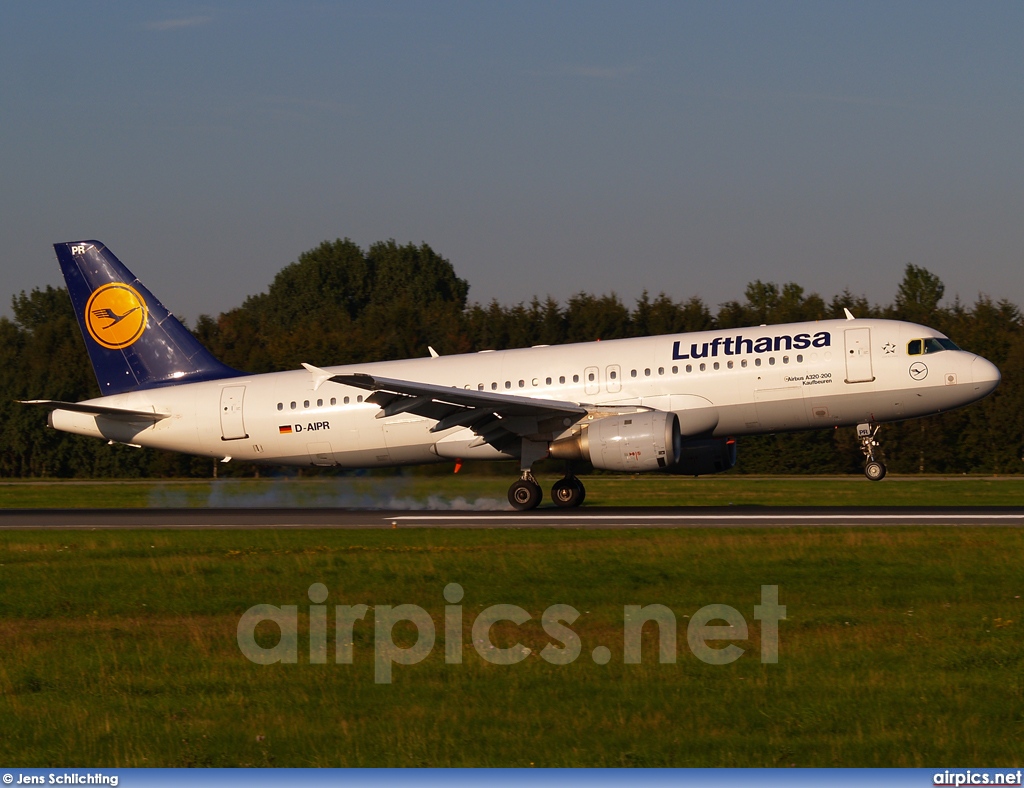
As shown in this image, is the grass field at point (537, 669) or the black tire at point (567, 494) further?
the black tire at point (567, 494)

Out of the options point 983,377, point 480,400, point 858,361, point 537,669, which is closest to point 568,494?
point 480,400

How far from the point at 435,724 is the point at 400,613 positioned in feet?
16.1

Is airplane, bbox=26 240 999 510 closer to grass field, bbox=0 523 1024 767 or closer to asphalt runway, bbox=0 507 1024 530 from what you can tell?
asphalt runway, bbox=0 507 1024 530

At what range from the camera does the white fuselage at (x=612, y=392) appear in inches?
1104

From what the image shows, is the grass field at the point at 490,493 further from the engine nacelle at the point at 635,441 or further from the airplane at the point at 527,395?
the engine nacelle at the point at 635,441

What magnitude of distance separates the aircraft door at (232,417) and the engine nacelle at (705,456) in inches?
448

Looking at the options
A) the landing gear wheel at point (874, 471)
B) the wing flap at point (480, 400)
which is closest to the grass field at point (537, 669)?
the landing gear wheel at point (874, 471)

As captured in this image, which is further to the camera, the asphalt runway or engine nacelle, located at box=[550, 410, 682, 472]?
engine nacelle, located at box=[550, 410, 682, 472]

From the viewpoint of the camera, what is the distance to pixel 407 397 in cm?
2867

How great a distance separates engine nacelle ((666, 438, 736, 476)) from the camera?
30.1m

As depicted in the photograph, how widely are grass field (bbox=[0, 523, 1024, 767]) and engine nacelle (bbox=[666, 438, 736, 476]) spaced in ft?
31.9

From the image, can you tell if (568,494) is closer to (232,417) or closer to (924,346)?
(232,417)

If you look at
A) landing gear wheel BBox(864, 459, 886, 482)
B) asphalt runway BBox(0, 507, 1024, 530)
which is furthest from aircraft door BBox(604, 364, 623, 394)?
landing gear wheel BBox(864, 459, 886, 482)

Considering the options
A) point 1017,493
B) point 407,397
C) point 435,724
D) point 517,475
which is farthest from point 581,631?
point 1017,493
